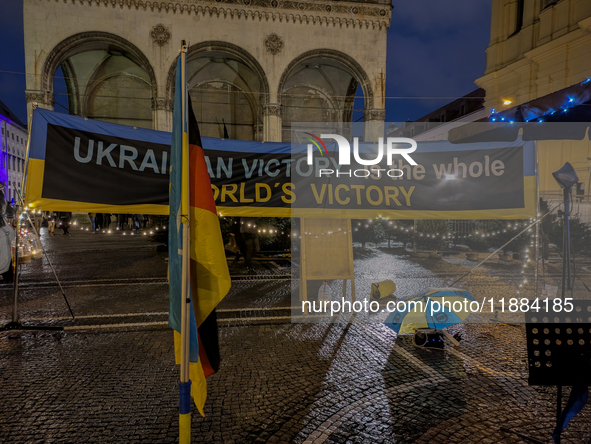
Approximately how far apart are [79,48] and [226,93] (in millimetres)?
8892

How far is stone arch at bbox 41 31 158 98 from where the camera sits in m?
17.7

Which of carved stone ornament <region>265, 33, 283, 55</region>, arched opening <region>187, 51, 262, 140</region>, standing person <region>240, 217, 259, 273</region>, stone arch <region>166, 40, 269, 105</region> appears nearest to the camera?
standing person <region>240, 217, 259, 273</region>

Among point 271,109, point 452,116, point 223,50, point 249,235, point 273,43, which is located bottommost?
point 249,235

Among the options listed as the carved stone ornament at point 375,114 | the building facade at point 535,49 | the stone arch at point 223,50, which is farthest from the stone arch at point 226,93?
the building facade at point 535,49

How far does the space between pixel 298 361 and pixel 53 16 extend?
2022cm

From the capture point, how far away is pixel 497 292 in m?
8.59

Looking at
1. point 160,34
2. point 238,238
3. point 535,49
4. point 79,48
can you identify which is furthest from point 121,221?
point 535,49

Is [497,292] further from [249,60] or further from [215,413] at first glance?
[249,60]

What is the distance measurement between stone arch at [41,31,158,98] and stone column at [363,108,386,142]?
1074 cm

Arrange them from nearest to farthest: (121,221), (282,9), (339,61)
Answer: (282,9) < (339,61) < (121,221)

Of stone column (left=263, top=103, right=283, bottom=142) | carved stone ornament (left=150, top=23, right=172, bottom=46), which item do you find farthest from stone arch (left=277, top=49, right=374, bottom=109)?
carved stone ornament (left=150, top=23, right=172, bottom=46)

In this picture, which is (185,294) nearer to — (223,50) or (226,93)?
(223,50)

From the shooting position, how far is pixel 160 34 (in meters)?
18.3

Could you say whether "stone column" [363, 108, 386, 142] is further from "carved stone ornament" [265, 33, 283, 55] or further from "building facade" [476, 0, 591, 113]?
"carved stone ornament" [265, 33, 283, 55]
